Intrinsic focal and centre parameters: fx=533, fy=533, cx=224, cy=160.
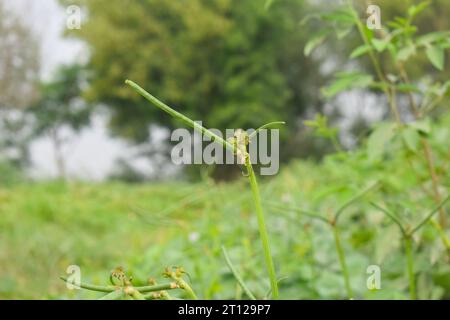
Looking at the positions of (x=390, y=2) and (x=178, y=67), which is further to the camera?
(x=390, y=2)

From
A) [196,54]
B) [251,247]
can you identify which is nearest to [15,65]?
[196,54]

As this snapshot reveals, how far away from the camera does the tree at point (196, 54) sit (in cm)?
1154

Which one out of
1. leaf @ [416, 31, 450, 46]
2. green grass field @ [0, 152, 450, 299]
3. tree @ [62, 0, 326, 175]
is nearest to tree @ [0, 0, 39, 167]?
tree @ [62, 0, 326, 175]

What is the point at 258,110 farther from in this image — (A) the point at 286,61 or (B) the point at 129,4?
(B) the point at 129,4

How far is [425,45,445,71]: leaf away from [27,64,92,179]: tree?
1321cm

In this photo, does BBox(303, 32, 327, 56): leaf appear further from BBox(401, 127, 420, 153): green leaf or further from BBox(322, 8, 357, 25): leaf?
BBox(401, 127, 420, 153): green leaf

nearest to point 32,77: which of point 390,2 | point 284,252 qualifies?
point 390,2

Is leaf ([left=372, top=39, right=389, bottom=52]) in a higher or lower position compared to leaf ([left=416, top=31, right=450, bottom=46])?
lower

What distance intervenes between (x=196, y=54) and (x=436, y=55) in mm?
11067

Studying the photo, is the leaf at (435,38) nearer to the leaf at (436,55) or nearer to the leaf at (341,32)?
the leaf at (436,55)

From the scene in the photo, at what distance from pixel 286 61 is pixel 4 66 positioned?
665cm

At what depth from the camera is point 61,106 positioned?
1452cm

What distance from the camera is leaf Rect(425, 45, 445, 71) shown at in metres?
0.90
